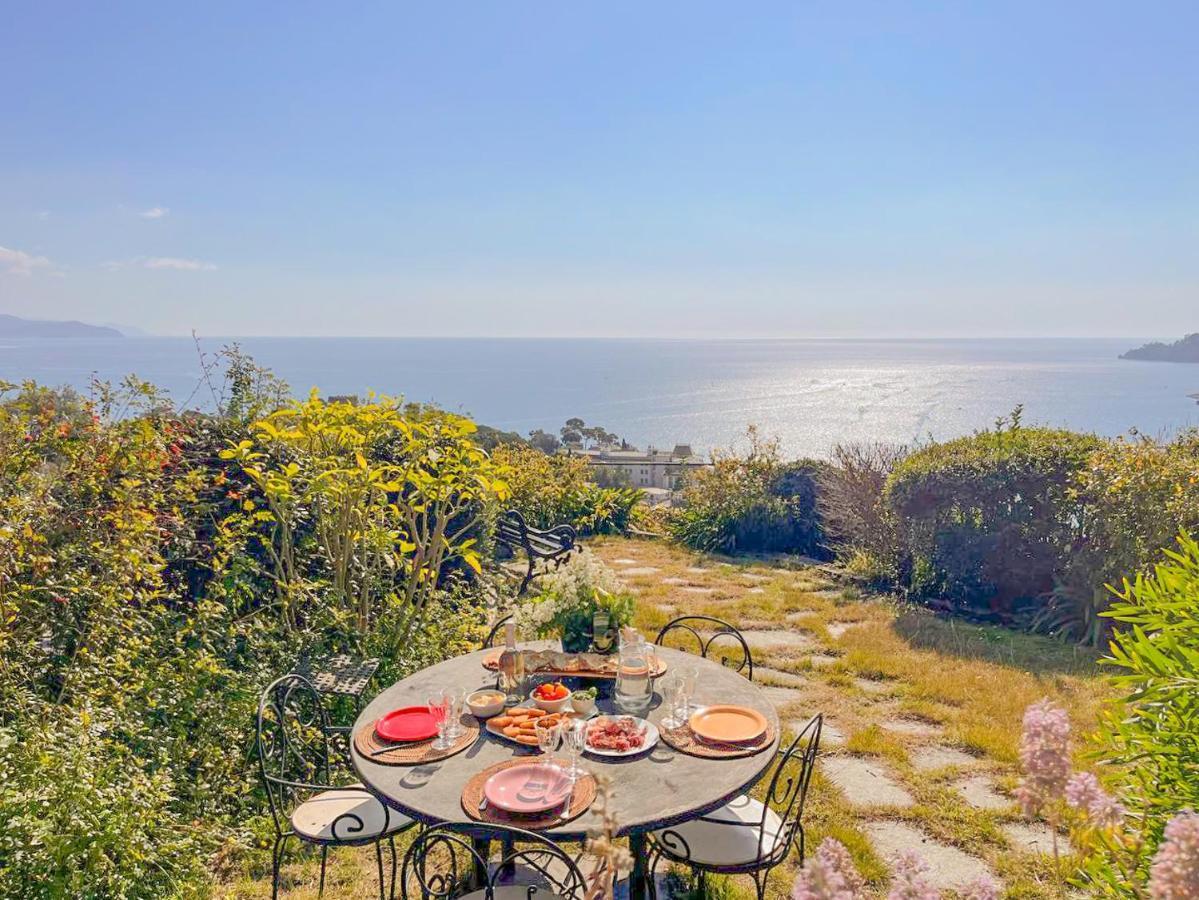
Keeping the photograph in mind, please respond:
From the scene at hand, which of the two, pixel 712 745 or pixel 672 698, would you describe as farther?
pixel 672 698

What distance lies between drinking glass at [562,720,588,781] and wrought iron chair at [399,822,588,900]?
0.22 m

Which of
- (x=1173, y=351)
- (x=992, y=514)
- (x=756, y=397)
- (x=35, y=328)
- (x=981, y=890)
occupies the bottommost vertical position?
(x=756, y=397)

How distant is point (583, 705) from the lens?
8.29 feet

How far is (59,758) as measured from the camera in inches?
83.0

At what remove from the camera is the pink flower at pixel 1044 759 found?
72cm

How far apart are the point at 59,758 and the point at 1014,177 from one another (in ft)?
48.9

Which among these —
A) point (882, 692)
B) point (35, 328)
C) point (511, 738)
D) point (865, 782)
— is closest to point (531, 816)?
point (511, 738)

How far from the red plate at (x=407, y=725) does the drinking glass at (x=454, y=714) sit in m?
0.06

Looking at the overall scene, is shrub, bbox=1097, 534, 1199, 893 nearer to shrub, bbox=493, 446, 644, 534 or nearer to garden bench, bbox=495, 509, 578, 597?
garden bench, bbox=495, 509, 578, 597

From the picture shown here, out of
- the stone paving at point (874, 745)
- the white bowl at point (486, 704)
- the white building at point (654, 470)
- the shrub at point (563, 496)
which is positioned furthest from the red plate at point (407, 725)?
the white building at point (654, 470)

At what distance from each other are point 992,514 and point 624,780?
5580 millimetres

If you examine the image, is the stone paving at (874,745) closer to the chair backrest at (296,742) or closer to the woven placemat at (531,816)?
the woven placemat at (531,816)

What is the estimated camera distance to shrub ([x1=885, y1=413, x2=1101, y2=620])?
19.8ft

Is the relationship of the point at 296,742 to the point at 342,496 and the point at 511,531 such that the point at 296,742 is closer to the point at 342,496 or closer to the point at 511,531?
the point at 342,496
